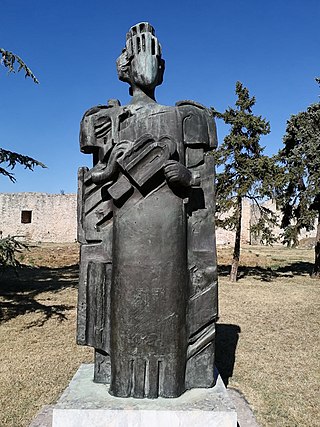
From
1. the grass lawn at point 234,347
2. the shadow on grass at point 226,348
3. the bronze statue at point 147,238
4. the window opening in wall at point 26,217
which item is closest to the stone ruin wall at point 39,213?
the window opening in wall at point 26,217

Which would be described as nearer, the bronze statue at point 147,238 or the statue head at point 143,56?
the bronze statue at point 147,238

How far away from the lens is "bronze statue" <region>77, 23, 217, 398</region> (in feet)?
8.66

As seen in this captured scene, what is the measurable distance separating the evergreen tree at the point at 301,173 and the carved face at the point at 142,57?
35.9ft

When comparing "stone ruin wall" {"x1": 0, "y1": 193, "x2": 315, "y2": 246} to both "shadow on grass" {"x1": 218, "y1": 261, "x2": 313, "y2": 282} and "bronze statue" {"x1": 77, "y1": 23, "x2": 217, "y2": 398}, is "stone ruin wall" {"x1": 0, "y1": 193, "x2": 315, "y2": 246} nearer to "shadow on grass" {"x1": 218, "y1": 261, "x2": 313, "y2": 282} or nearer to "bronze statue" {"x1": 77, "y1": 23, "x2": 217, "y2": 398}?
"shadow on grass" {"x1": 218, "y1": 261, "x2": 313, "y2": 282}

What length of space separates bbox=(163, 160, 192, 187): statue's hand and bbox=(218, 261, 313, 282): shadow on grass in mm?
11902

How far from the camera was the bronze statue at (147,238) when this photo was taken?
2.64m

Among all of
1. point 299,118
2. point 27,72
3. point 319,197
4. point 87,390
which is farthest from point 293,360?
point 299,118

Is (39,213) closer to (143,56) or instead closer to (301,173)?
(301,173)

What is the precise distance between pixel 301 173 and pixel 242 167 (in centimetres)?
250

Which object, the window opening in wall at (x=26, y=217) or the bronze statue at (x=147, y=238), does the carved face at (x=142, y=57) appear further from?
the window opening in wall at (x=26, y=217)

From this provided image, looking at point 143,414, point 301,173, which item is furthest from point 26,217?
point 143,414

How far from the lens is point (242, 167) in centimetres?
1308

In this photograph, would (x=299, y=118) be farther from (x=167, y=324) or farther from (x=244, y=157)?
(x=167, y=324)

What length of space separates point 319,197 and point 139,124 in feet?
42.6
